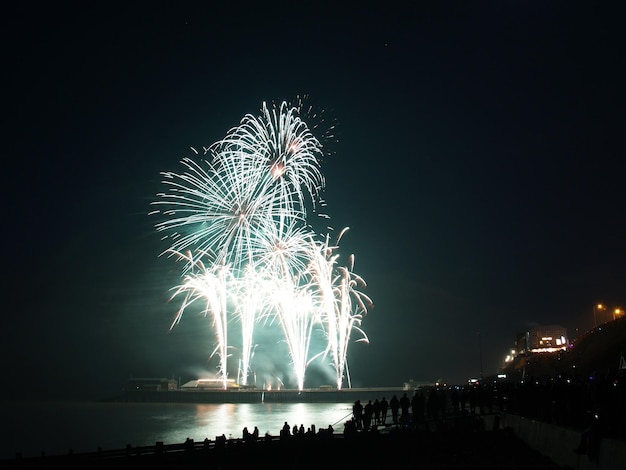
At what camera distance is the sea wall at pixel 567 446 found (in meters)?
13.2

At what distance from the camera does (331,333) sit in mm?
62281

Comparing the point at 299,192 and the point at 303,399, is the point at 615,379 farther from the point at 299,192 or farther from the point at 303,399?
the point at 303,399

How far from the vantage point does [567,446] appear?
1675 cm

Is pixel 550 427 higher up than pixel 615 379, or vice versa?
pixel 615 379

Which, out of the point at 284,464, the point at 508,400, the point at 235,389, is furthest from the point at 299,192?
the point at 235,389

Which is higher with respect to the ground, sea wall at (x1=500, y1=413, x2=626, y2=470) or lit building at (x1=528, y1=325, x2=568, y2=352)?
lit building at (x1=528, y1=325, x2=568, y2=352)

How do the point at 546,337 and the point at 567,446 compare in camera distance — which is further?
the point at 546,337

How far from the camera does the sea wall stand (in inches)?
519

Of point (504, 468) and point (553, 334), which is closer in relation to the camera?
point (504, 468)

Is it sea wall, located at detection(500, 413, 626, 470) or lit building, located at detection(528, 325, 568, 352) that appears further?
lit building, located at detection(528, 325, 568, 352)

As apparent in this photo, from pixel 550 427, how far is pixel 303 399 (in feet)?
539

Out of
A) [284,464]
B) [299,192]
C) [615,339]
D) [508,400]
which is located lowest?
[284,464]

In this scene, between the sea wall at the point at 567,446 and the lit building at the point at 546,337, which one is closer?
the sea wall at the point at 567,446

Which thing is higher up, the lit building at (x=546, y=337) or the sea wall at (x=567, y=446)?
the lit building at (x=546, y=337)
